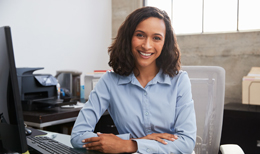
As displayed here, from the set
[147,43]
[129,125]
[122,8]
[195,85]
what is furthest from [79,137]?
[122,8]

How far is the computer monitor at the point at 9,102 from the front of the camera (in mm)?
615

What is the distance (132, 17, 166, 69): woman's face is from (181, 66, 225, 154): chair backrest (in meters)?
Answer: 0.30

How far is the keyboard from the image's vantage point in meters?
0.93

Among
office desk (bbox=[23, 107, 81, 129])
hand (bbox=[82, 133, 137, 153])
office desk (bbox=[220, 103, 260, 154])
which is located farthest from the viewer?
office desk (bbox=[220, 103, 260, 154])

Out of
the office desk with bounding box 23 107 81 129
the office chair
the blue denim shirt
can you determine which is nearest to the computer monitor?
the blue denim shirt

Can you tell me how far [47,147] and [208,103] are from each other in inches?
33.7

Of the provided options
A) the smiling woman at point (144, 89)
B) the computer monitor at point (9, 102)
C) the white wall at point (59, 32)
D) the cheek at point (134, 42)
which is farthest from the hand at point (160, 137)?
the white wall at point (59, 32)

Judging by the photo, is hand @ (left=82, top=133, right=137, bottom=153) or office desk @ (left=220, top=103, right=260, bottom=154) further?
office desk @ (left=220, top=103, right=260, bottom=154)

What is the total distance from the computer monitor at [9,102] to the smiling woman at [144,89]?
0.51 meters

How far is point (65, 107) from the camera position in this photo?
228 cm

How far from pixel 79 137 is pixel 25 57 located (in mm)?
2055

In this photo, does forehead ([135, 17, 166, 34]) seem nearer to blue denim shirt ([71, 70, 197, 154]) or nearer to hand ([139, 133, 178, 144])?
blue denim shirt ([71, 70, 197, 154])

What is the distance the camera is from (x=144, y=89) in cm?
130

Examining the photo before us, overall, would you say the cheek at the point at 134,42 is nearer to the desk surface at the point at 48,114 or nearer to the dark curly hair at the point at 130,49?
the dark curly hair at the point at 130,49
